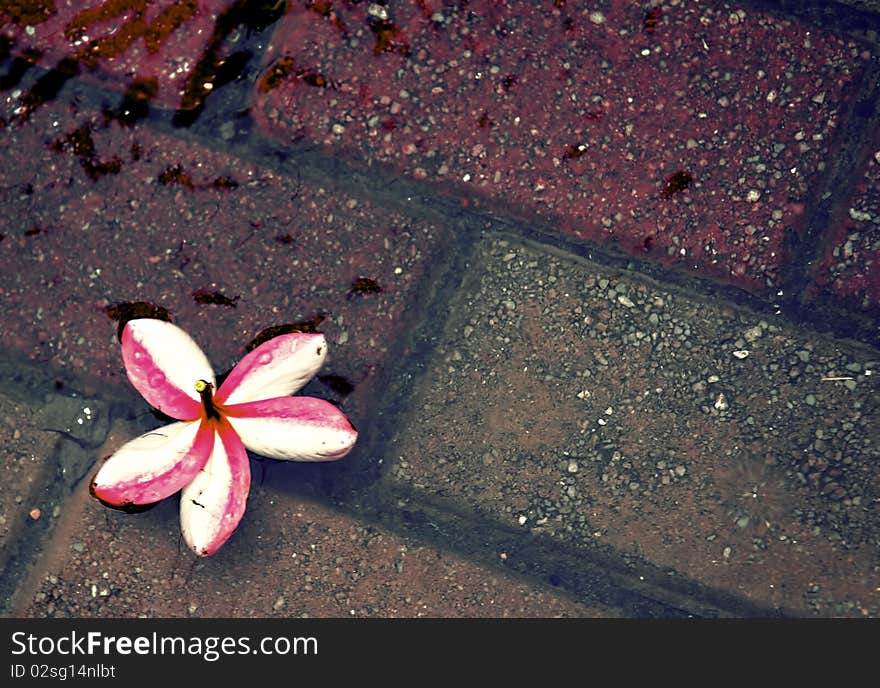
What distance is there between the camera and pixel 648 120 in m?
2.17

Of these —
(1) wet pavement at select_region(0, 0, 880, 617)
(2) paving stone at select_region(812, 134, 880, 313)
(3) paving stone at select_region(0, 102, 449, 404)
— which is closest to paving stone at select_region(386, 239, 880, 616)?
(1) wet pavement at select_region(0, 0, 880, 617)

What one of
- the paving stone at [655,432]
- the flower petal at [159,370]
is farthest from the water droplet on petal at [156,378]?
the paving stone at [655,432]

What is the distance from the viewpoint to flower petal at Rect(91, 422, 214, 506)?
1933 mm

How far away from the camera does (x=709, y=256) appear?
7.14 ft

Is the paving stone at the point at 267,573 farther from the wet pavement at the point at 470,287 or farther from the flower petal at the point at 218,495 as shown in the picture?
the flower petal at the point at 218,495

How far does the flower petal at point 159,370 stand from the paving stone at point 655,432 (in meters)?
0.52

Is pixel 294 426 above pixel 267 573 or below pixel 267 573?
above

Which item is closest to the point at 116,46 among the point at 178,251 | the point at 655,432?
the point at 178,251

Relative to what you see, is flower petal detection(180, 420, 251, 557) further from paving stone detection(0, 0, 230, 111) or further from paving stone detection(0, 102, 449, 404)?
paving stone detection(0, 0, 230, 111)

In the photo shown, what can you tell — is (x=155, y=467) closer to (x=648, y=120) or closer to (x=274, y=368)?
(x=274, y=368)

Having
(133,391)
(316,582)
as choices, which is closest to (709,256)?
(316,582)

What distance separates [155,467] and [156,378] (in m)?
0.19

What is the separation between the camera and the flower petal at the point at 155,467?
6.34ft

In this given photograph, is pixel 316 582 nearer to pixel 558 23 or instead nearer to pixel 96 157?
pixel 96 157
